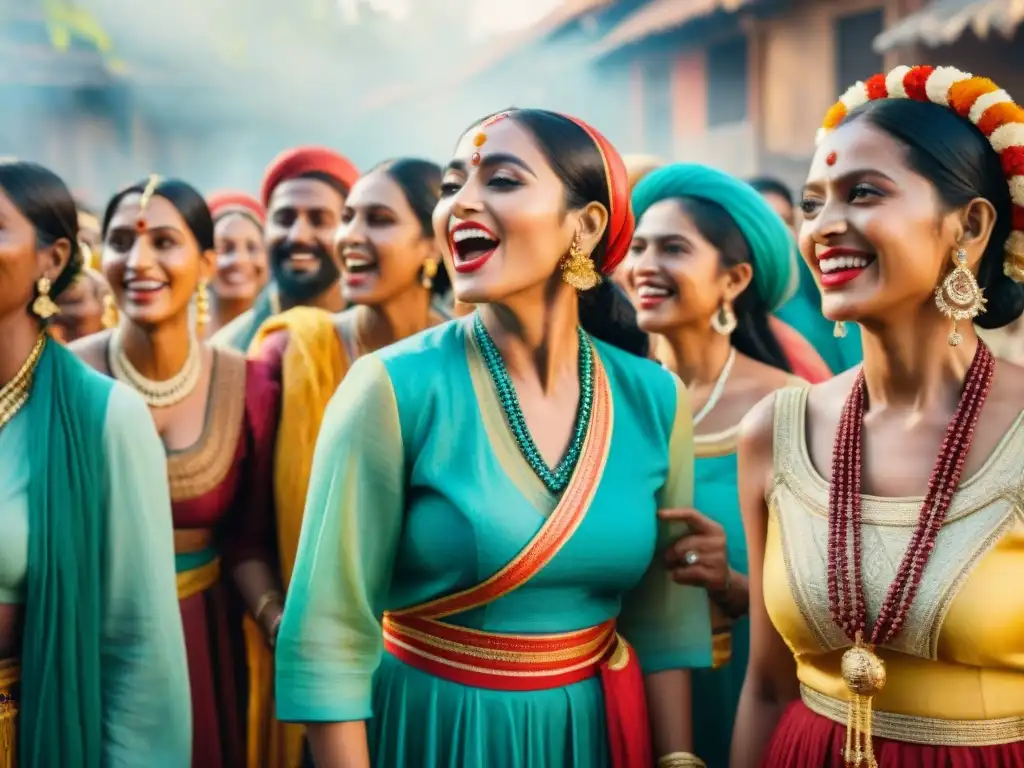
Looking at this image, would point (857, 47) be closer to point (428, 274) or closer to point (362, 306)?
point (428, 274)

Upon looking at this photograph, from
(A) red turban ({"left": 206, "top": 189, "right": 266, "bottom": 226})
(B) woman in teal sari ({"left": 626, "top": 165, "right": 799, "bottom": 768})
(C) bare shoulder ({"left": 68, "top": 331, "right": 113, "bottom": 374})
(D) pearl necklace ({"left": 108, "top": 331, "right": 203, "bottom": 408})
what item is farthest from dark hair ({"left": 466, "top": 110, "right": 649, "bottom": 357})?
(A) red turban ({"left": 206, "top": 189, "right": 266, "bottom": 226})

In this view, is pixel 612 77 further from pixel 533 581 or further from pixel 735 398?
pixel 533 581

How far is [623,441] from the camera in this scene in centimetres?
282

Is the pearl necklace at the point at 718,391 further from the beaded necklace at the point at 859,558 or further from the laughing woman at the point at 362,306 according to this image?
the beaded necklace at the point at 859,558

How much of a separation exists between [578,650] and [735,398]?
5.54 feet

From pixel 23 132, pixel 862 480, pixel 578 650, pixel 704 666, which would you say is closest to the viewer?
pixel 862 480

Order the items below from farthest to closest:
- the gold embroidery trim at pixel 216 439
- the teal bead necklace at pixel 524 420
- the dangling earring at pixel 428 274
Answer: the dangling earring at pixel 428 274, the gold embroidery trim at pixel 216 439, the teal bead necklace at pixel 524 420

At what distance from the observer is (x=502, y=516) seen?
2.62 m

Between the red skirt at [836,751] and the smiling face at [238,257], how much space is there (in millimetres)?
5185

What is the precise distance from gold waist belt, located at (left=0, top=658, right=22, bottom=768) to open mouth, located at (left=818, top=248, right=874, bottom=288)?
191 centimetres

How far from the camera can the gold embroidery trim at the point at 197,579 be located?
416 cm

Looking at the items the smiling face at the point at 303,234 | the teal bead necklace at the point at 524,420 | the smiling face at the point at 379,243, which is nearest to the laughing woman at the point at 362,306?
the smiling face at the point at 379,243

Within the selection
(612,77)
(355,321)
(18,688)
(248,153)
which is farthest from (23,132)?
(18,688)

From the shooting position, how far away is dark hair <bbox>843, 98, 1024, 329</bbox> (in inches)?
97.0
